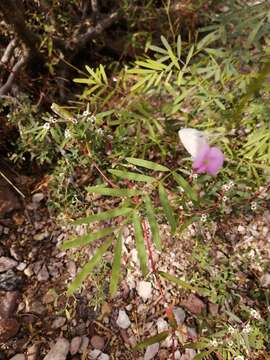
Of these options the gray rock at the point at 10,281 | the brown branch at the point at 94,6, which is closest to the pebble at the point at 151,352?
the gray rock at the point at 10,281

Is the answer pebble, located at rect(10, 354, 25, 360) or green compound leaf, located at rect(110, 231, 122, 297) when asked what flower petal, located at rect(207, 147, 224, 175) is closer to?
green compound leaf, located at rect(110, 231, 122, 297)

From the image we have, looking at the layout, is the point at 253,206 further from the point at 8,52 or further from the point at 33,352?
the point at 8,52

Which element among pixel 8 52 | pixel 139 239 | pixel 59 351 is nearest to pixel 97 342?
pixel 59 351

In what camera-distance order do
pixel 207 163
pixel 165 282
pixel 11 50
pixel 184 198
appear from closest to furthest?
1. pixel 207 163
2. pixel 184 198
3. pixel 165 282
4. pixel 11 50

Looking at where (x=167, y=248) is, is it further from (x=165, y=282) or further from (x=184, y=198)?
(x=184, y=198)

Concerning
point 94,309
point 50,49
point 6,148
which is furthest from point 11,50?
point 94,309

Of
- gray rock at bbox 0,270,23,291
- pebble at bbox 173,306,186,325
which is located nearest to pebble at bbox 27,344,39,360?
gray rock at bbox 0,270,23,291

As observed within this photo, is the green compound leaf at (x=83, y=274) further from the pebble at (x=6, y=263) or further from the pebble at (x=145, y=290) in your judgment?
the pebble at (x=6, y=263)

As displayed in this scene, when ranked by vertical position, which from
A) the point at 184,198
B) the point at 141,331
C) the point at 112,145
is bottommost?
the point at 141,331
